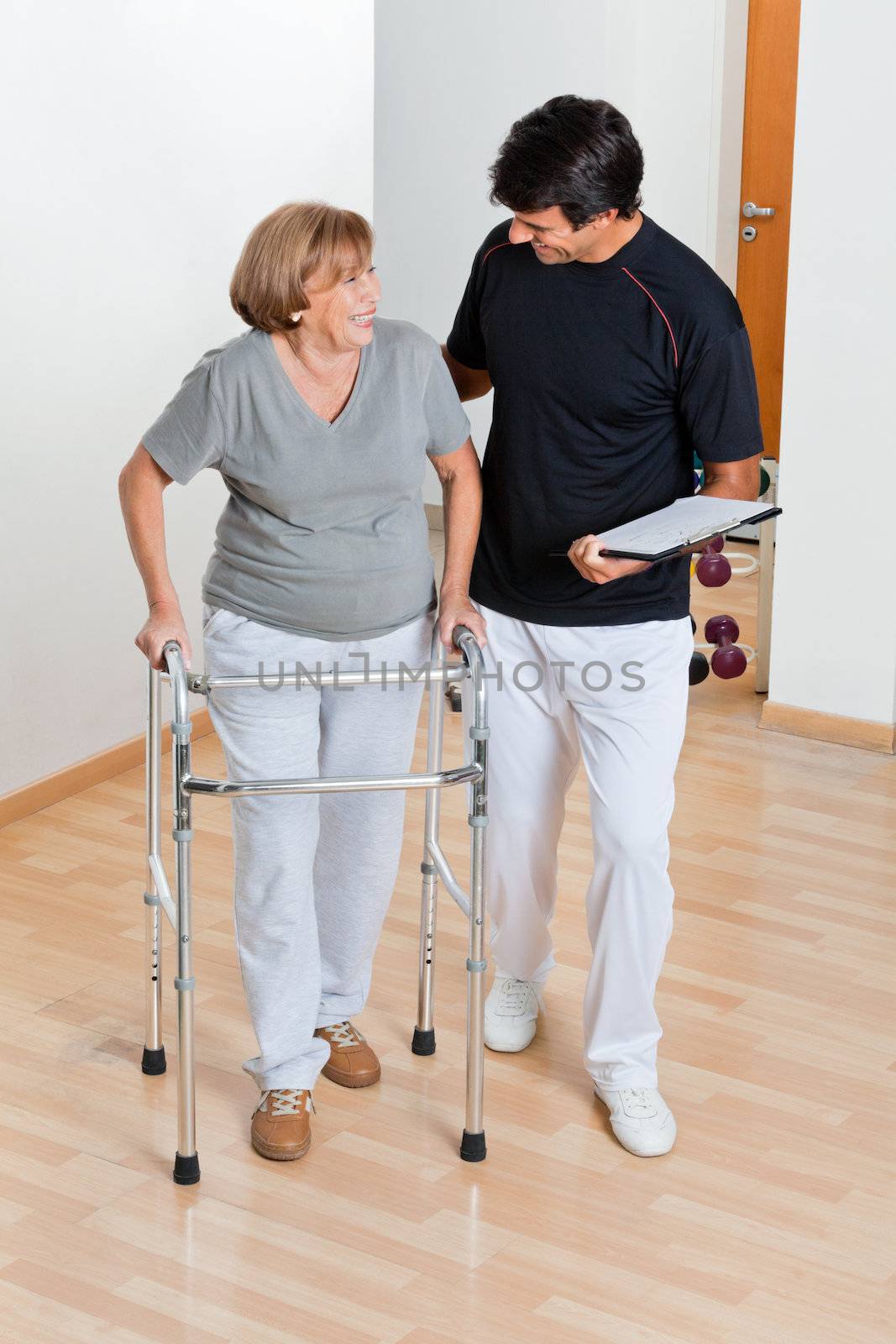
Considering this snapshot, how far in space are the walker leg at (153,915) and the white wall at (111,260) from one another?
1.14 meters

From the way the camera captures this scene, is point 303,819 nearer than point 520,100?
Yes

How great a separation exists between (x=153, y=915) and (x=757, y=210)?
13.3ft

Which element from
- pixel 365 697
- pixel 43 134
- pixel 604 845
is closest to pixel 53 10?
pixel 43 134

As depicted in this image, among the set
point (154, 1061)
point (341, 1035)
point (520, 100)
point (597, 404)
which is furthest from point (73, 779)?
point (520, 100)

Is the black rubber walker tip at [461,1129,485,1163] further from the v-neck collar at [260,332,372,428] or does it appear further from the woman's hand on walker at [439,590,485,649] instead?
the v-neck collar at [260,332,372,428]

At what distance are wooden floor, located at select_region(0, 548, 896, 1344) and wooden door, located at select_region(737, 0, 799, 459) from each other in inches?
113

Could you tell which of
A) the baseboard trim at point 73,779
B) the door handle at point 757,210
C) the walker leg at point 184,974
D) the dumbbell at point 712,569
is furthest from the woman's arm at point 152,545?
the door handle at point 757,210

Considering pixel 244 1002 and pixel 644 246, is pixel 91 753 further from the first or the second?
pixel 644 246

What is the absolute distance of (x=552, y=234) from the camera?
2145 mm

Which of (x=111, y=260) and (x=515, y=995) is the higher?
(x=111, y=260)

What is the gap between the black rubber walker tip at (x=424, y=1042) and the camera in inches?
104

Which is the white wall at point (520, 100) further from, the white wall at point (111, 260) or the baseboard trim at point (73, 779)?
the baseboard trim at point (73, 779)

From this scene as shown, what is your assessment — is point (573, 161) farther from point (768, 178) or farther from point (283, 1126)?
point (768, 178)

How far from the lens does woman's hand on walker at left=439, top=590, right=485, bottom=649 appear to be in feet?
7.54
